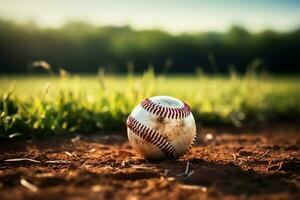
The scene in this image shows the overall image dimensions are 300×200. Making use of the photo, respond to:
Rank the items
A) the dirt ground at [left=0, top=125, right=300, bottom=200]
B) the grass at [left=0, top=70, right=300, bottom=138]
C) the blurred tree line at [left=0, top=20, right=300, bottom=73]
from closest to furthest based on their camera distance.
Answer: the dirt ground at [left=0, top=125, right=300, bottom=200] → the grass at [left=0, top=70, right=300, bottom=138] → the blurred tree line at [left=0, top=20, right=300, bottom=73]

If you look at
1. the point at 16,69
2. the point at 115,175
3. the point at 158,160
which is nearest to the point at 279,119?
the point at 158,160

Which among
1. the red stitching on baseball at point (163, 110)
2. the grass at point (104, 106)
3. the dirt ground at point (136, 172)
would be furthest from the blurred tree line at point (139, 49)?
the red stitching on baseball at point (163, 110)

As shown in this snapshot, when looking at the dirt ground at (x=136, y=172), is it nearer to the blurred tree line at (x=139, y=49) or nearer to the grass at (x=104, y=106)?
the grass at (x=104, y=106)

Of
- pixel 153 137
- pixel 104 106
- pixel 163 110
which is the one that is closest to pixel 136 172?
pixel 153 137

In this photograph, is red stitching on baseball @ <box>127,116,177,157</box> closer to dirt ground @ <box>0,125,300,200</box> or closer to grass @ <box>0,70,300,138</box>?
dirt ground @ <box>0,125,300,200</box>

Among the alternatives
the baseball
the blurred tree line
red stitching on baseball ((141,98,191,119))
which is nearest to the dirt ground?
the baseball

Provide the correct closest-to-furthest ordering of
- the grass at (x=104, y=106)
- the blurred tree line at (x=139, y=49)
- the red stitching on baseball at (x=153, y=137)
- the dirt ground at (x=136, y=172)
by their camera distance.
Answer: the dirt ground at (x=136, y=172) < the red stitching on baseball at (x=153, y=137) < the grass at (x=104, y=106) < the blurred tree line at (x=139, y=49)
